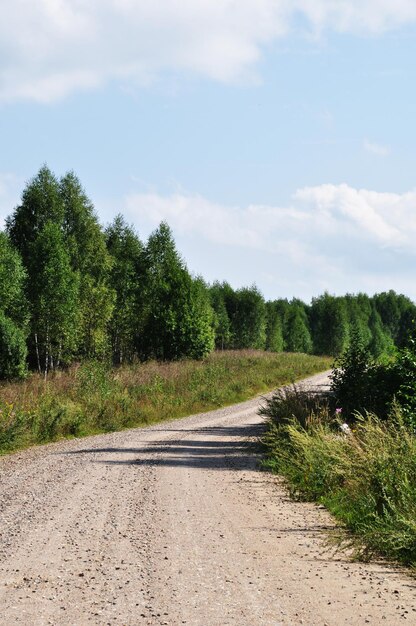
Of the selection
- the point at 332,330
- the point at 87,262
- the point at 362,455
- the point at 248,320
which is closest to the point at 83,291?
the point at 87,262

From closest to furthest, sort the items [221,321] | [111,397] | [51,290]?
[111,397]
[51,290]
[221,321]

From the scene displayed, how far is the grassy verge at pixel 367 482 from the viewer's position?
337 inches

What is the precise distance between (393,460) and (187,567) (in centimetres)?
367

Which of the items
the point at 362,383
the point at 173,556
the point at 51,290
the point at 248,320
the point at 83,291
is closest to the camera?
the point at 173,556

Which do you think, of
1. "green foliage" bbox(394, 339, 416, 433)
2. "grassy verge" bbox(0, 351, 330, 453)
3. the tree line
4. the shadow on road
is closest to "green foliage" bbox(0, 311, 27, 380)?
the tree line

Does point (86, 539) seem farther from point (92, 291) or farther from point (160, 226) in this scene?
point (160, 226)

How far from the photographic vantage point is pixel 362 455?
1055 centimetres

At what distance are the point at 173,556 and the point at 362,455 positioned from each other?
3.67 m

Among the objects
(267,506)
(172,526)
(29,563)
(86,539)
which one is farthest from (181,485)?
(29,563)

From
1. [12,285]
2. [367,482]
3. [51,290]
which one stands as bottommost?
[367,482]

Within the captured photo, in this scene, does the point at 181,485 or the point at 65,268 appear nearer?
the point at 181,485

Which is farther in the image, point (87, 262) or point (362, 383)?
point (87, 262)

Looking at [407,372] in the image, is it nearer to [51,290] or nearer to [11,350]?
[11,350]

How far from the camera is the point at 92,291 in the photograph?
54938 millimetres
